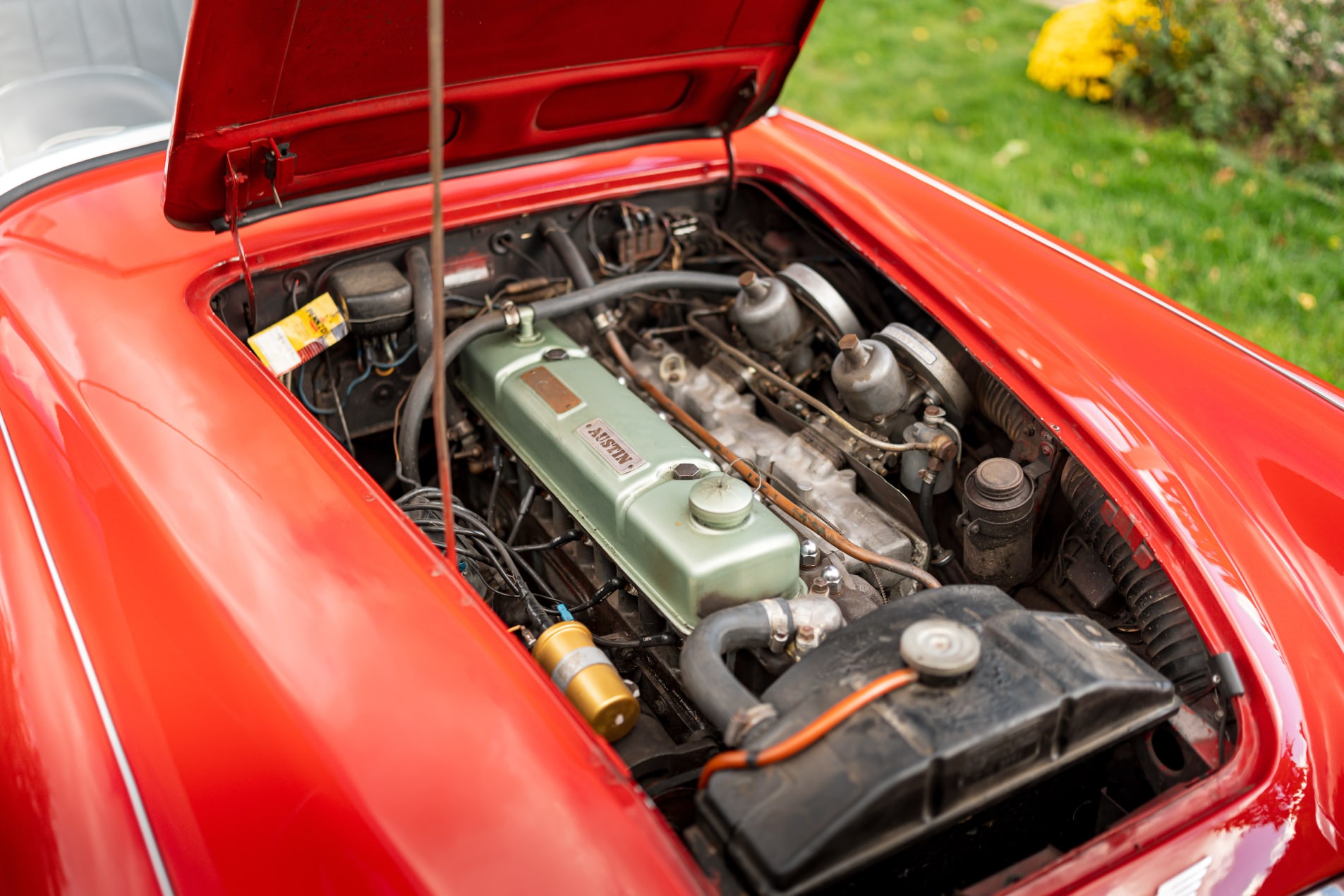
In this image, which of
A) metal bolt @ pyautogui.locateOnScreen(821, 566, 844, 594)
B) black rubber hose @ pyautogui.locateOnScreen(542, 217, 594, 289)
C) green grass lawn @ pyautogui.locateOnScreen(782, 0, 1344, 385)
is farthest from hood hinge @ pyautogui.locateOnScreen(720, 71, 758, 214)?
green grass lawn @ pyautogui.locateOnScreen(782, 0, 1344, 385)

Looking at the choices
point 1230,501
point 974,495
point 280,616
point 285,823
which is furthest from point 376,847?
point 1230,501

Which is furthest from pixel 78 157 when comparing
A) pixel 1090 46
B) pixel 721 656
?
pixel 1090 46

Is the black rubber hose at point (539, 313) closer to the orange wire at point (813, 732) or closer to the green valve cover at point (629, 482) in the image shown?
the green valve cover at point (629, 482)

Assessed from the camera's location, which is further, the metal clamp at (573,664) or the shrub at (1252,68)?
the shrub at (1252,68)

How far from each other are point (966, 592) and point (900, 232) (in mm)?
1024

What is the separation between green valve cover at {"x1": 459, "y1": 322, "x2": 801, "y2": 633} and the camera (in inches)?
66.1

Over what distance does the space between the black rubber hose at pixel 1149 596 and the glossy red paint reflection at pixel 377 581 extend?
3cm

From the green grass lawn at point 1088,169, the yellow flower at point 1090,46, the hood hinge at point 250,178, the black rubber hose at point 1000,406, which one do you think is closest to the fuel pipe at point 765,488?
the black rubber hose at point 1000,406

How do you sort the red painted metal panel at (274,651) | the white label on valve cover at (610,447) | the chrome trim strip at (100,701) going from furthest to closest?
the white label on valve cover at (610,447) → the chrome trim strip at (100,701) → the red painted metal panel at (274,651)

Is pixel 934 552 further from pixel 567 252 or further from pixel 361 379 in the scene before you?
pixel 361 379

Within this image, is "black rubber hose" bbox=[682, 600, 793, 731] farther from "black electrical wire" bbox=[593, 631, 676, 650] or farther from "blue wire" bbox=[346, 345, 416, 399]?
"blue wire" bbox=[346, 345, 416, 399]

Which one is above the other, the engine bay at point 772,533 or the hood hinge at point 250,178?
the hood hinge at point 250,178

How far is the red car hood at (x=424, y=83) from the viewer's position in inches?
68.7

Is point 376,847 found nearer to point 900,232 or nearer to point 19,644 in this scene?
point 19,644
